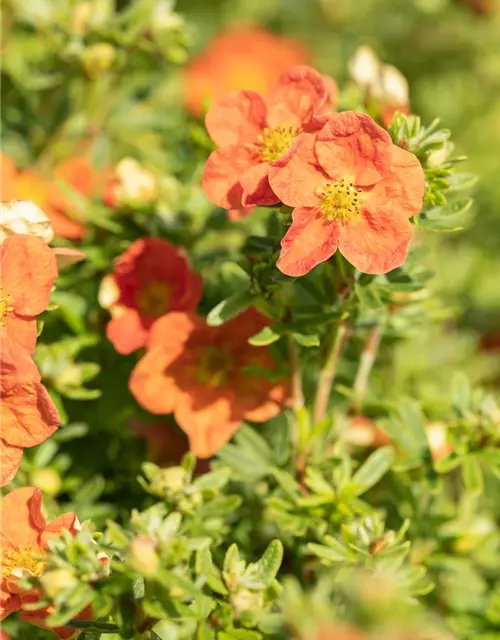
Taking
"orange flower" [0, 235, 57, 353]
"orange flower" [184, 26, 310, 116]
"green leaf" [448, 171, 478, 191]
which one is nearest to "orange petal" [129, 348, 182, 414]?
"orange flower" [0, 235, 57, 353]

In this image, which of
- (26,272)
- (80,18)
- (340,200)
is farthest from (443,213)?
(80,18)

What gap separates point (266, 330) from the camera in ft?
3.67

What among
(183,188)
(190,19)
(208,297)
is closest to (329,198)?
(208,297)

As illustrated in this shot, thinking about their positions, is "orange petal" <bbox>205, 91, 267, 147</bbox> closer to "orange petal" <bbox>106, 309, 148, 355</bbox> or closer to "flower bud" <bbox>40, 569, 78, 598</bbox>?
"orange petal" <bbox>106, 309, 148, 355</bbox>

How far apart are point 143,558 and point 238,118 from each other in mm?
569

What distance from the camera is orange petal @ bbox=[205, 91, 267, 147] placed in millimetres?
1147

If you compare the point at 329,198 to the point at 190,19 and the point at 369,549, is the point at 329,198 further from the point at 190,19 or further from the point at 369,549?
the point at 190,19

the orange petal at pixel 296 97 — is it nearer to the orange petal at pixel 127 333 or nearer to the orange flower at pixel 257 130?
the orange flower at pixel 257 130

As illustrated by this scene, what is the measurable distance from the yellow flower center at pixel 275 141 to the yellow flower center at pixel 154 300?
0.29 m

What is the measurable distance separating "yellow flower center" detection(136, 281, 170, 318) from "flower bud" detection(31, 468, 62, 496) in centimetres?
27

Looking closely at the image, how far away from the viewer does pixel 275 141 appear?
111 cm

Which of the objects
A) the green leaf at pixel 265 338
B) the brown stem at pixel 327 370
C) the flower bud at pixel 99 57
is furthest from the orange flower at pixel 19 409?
the flower bud at pixel 99 57

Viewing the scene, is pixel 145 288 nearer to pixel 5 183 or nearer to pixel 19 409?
pixel 5 183

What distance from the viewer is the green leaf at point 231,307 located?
3.60 feet
